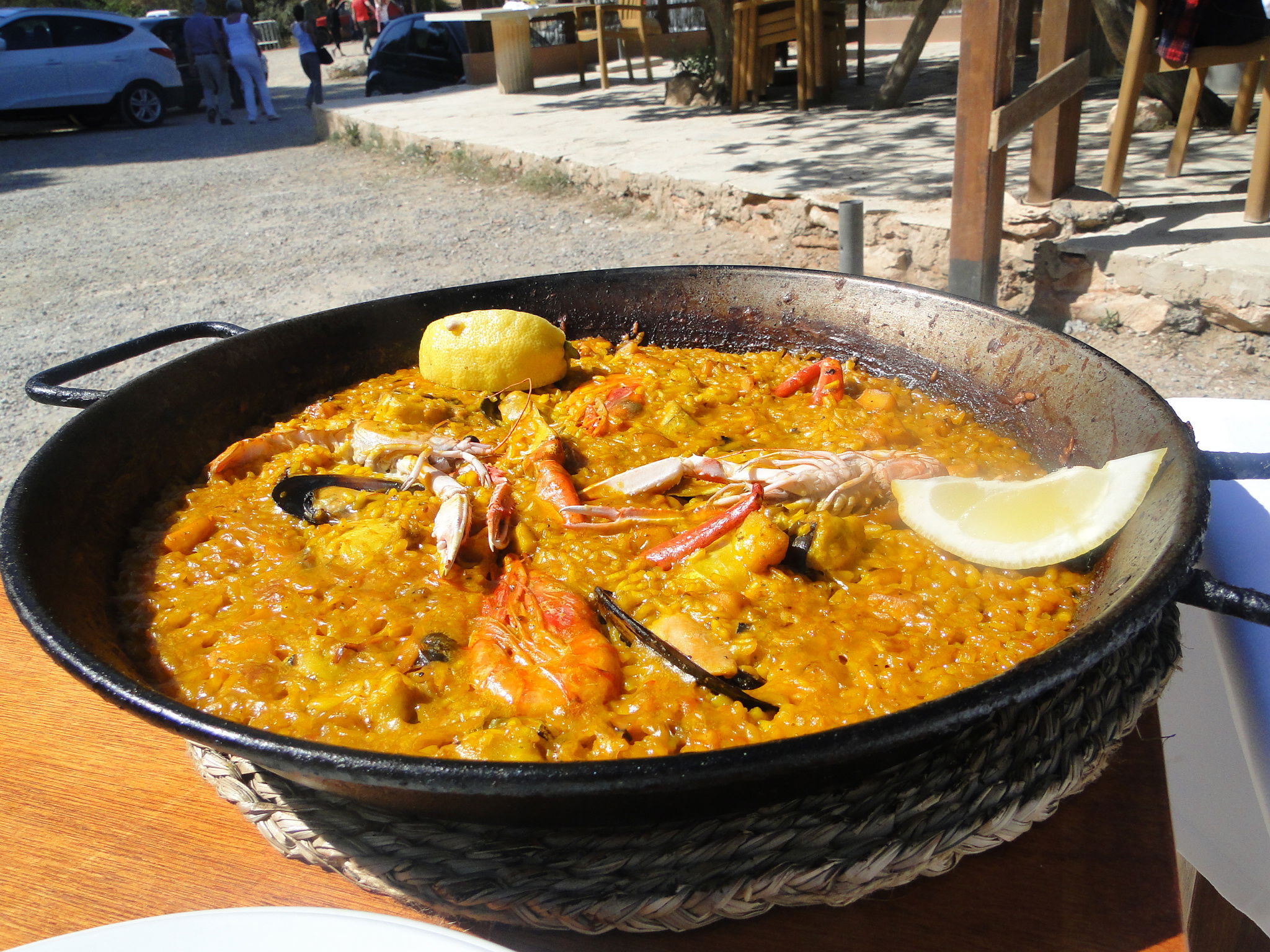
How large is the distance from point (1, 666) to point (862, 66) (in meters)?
14.4

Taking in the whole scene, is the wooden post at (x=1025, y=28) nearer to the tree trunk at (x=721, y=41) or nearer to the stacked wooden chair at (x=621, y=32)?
the tree trunk at (x=721, y=41)

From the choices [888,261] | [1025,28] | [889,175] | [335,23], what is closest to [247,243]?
[889,175]

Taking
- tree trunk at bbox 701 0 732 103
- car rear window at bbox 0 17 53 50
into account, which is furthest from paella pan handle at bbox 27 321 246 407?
car rear window at bbox 0 17 53 50

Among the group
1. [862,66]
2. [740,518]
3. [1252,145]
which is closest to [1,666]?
[740,518]

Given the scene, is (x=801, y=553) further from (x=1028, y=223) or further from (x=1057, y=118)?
(x=1057, y=118)

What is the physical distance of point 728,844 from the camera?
3.70ft

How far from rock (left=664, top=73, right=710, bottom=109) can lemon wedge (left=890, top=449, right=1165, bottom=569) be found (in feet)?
41.5

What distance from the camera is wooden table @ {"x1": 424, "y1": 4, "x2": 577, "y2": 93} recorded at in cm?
1531

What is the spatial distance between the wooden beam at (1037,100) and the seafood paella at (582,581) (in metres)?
2.92

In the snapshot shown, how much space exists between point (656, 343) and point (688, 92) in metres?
11.6

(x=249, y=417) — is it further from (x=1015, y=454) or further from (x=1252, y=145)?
(x=1252, y=145)

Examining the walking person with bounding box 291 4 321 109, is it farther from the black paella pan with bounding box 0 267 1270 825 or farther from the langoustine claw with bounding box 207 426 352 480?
the langoustine claw with bounding box 207 426 352 480

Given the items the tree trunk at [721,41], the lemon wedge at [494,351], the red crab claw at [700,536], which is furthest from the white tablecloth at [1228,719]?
the tree trunk at [721,41]

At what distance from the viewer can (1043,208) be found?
558cm
